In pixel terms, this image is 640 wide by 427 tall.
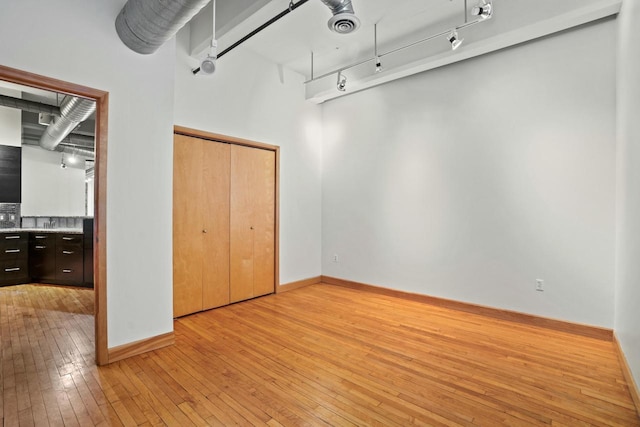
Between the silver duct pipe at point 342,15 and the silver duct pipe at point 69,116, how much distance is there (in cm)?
315

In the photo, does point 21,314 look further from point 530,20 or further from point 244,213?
point 530,20

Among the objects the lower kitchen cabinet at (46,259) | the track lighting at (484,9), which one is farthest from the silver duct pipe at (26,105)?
the track lighting at (484,9)

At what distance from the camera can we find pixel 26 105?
193 inches

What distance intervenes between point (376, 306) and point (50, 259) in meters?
5.50

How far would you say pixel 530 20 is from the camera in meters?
3.08

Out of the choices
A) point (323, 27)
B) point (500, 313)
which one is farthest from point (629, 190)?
point (323, 27)

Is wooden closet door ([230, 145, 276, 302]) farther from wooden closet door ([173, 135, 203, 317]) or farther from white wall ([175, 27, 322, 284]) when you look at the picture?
wooden closet door ([173, 135, 203, 317])

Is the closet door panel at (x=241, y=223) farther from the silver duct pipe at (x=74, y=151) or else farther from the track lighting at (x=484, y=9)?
the silver duct pipe at (x=74, y=151)

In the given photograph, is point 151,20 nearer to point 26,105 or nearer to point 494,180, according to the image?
point 494,180

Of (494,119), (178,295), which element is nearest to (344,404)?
(178,295)

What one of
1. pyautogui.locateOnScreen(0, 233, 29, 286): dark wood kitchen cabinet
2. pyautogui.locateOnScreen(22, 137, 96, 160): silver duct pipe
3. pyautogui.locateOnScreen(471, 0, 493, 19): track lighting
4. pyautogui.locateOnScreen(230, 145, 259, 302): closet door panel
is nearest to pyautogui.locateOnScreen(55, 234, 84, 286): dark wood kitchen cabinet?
pyautogui.locateOnScreen(0, 233, 29, 286): dark wood kitchen cabinet

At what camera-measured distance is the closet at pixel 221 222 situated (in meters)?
3.74

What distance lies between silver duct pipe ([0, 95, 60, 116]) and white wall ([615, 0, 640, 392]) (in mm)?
7240

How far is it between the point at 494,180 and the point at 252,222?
3.21 meters
